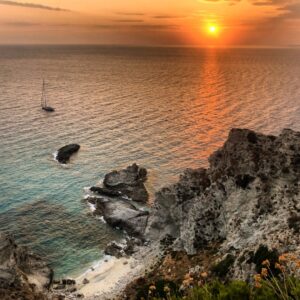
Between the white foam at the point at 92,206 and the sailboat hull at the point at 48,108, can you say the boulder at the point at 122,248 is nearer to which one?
the white foam at the point at 92,206

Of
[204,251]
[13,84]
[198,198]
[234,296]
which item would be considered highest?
[234,296]

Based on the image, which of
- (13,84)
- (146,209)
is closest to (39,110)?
(13,84)

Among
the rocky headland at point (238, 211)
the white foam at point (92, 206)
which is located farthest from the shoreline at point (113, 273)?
the white foam at point (92, 206)

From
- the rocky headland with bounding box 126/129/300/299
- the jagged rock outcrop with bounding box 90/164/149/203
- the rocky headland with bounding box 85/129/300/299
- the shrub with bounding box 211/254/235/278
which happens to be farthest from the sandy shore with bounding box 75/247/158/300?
the jagged rock outcrop with bounding box 90/164/149/203

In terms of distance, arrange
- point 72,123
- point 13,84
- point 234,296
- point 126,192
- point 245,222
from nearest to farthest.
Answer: point 234,296, point 245,222, point 126,192, point 72,123, point 13,84

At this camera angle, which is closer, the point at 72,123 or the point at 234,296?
the point at 234,296

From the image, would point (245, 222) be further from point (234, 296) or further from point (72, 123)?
point (72, 123)
